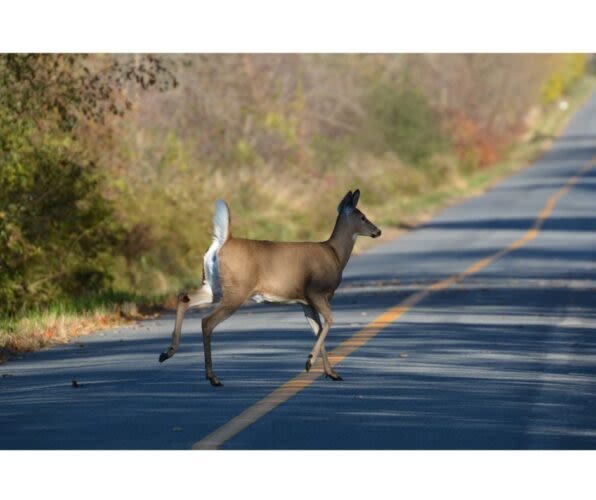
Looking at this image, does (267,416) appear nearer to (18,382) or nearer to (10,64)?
(18,382)

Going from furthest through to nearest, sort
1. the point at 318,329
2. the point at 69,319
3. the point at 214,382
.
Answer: the point at 69,319 → the point at 318,329 → the point at 214,382

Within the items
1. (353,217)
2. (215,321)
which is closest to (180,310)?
(215,321)

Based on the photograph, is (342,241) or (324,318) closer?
(324,318)

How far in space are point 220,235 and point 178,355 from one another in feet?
9.94

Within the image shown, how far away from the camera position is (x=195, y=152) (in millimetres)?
41094

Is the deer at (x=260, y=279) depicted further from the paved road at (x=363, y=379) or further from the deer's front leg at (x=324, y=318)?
the paved road at (x=363, y=379)

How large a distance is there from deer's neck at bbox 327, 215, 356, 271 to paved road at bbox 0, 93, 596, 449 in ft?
3.14

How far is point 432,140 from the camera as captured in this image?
6275 centimetres

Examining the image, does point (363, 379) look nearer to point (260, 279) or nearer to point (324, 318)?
point (324, 318)

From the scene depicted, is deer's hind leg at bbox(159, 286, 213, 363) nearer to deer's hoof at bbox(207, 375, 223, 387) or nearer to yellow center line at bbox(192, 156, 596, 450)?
deer's hoof at bbox(207, 375, 223, 387)

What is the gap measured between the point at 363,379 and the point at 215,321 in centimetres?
127

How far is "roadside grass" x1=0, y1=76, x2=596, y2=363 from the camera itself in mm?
19156

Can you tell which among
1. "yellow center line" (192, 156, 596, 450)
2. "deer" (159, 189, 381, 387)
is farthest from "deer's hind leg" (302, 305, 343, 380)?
"yellow center line" (192, 156, 596, 450)

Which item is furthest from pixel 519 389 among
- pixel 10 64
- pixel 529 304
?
pixel 10 64
